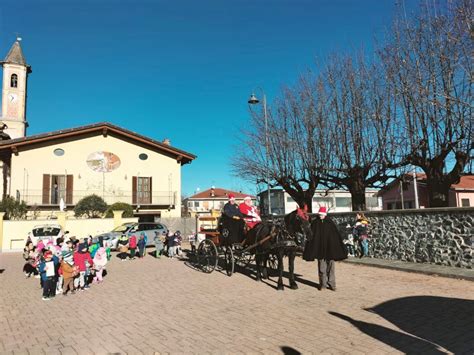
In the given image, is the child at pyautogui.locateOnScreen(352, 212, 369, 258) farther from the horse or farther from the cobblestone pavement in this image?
the horse

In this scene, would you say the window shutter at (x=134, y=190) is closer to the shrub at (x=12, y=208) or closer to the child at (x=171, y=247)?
the shrub at (x=12, y=208)

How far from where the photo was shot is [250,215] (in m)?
10.9

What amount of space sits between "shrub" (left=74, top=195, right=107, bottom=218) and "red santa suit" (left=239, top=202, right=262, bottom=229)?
2177 centimetres

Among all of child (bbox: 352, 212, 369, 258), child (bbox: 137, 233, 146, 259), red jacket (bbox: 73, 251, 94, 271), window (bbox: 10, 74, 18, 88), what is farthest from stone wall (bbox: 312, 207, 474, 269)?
window (bbox: 10, 74, 18, 88)

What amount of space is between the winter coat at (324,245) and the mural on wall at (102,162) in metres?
27.9

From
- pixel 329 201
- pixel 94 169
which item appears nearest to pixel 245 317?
pixel 94 169

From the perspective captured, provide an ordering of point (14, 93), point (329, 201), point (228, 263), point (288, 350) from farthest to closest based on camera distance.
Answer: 1. point (14, 93)
2. point (329, 201)
3. point (228, 263)
4. point (288, 350)

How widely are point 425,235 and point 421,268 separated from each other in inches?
53.9

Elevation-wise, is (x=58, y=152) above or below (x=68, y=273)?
above

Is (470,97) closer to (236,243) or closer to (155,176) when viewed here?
(236,243)

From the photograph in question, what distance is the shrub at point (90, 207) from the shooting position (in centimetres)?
2906

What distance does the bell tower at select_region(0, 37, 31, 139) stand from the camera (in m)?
50.5

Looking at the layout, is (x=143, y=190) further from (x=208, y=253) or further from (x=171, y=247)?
(x=208, y=253)

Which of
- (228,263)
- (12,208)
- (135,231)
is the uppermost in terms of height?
(12,208)
